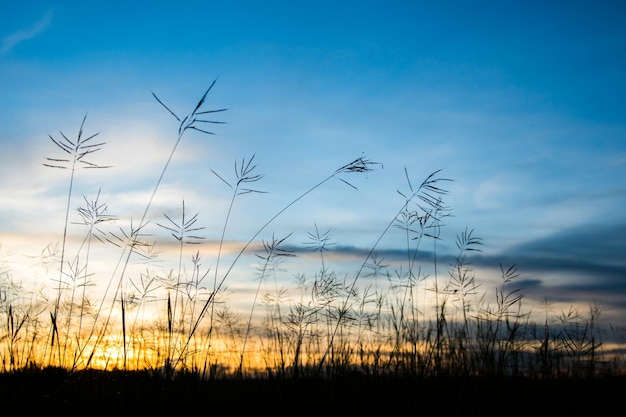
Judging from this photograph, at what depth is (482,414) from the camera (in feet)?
9.95

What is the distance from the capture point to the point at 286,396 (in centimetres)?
317

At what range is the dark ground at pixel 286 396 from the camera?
287cm

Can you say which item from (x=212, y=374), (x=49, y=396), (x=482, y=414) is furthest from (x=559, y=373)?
(x=49, y=396)

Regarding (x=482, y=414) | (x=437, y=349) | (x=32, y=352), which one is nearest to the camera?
(x=482, y=414)

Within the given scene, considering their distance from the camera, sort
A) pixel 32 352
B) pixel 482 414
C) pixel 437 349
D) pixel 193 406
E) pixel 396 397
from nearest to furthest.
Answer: pixel 193 406
pixel 482 414
pixel 396 397
pixel 32 352
pixel 437 349

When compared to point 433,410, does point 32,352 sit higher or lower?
higher

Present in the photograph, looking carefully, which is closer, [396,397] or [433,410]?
[433,410]

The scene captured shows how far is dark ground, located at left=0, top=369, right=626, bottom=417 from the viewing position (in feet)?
9.43

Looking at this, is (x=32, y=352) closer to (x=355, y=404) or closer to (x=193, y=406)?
(x=193, y=406)

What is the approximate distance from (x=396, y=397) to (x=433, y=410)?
1.01 ft

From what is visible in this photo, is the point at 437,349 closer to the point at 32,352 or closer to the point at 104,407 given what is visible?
the point at 104,407

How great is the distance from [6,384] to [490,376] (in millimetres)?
3128

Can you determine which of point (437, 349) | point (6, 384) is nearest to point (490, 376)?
point (437, 349)

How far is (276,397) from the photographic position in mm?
3188
